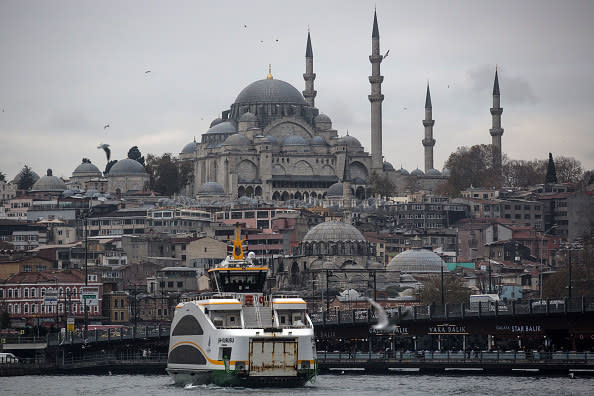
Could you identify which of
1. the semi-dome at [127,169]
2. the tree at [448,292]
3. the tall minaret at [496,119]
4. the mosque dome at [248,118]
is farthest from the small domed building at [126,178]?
the tree at [448,292]

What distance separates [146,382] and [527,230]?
95305 millimetres

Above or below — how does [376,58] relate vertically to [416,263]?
above

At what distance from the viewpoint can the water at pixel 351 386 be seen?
62625 mm

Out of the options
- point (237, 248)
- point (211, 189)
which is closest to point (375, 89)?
point (211, 189)

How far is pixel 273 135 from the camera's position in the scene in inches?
7628

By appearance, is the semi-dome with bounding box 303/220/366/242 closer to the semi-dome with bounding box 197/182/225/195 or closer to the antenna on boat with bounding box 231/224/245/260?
the semi-dome with bounding box 197/182/225/195

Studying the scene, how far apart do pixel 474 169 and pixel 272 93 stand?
23638mm

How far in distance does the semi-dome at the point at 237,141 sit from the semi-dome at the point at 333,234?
45.7 meters

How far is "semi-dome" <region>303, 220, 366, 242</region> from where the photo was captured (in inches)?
5428

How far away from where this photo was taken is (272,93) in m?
196

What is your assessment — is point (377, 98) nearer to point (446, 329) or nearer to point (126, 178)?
point (126, 178)

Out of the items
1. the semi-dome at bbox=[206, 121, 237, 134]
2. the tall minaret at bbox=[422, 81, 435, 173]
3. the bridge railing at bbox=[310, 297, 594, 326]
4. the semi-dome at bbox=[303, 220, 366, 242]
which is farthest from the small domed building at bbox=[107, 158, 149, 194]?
the bridge railing at bbox=[310, 297, 594, 326]

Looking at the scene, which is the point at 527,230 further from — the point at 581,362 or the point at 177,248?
the point at 581,362

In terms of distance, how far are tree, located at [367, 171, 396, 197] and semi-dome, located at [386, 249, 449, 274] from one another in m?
44.9
